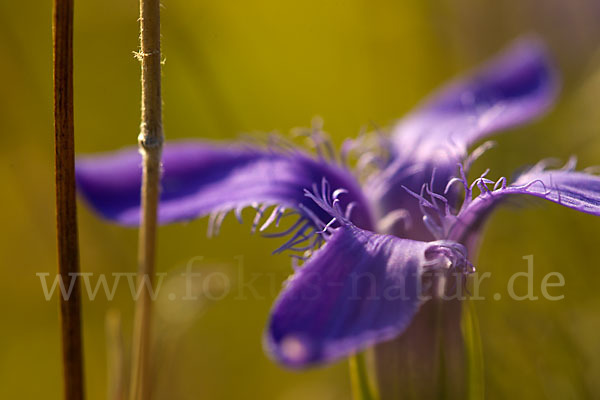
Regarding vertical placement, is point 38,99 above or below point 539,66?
above

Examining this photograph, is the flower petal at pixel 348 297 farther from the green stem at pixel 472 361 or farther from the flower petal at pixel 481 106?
the flower petal at pixel 481 106

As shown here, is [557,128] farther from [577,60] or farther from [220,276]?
[220,276]

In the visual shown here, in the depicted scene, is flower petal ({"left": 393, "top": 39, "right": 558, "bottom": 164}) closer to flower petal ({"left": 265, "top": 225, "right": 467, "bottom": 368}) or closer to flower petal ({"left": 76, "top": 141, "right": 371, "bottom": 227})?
flower petal ({"left": 76, "top": 141, "right": 371, "bottom": 227})

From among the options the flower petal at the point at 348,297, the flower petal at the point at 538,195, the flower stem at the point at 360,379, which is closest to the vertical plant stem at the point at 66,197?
the flower petal at the point at 348,297

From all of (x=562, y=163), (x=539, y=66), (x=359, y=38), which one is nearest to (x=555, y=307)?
(x=562, y=163)

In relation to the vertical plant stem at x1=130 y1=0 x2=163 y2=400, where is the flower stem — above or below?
below

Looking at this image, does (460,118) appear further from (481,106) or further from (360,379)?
(360,379)

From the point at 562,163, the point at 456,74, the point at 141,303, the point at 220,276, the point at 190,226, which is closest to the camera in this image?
the point at 141,303

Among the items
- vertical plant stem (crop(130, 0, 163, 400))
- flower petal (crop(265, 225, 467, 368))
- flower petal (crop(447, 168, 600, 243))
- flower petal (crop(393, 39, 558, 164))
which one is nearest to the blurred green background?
flower petal (crop(393, 39, 558, 164))
